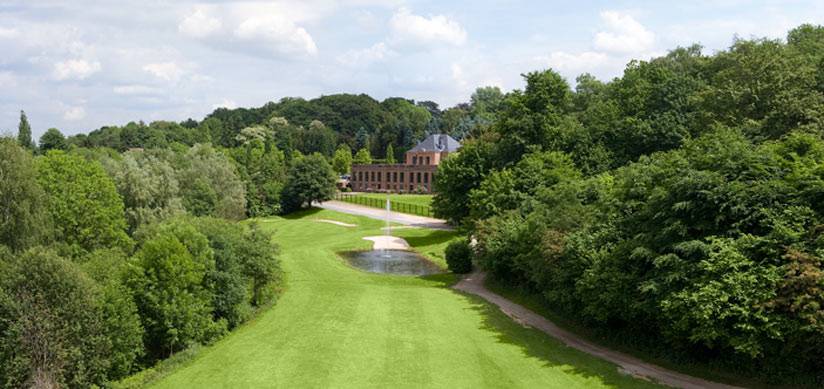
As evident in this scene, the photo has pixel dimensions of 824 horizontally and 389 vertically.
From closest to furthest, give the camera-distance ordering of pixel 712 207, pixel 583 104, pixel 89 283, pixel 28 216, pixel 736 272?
pixel 736 272, pixel 712 207, pixel 89 283, pixel 28 216, pixel 583 104

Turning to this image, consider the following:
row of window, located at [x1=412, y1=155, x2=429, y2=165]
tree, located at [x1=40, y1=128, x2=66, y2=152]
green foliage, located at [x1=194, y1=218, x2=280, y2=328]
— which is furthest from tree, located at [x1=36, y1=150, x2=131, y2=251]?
tree, located at [x1=40, y1=128, x2=66, y2=152]

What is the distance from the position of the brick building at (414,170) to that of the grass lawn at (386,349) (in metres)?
62.8

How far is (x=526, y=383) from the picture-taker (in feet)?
62.3

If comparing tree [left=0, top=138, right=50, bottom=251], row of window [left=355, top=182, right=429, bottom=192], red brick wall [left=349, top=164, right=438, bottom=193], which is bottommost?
tree [left=0, top=138, right=50, bottom=251]

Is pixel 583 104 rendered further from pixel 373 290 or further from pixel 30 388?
pixel 30 388

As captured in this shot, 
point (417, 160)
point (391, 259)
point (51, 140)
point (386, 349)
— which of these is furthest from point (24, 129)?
point (386, 349)

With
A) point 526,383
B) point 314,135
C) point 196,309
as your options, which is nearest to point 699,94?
point 526,383

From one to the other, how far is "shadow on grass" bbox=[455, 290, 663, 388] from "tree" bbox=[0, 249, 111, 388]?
14946 mm

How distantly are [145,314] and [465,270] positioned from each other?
844 inches

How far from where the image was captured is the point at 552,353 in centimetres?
2211

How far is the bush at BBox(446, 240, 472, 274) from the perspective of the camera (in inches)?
1624

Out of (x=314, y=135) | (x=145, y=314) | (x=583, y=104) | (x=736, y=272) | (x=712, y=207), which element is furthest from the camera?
(x=314, y=135)

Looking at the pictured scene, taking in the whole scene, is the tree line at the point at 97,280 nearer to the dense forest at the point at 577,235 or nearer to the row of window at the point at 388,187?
the dense forest at the point at 577,235

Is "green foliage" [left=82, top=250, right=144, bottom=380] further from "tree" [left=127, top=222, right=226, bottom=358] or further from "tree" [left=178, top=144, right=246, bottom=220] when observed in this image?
"tree" [left=178, top=144, right=246, bottom=220]
